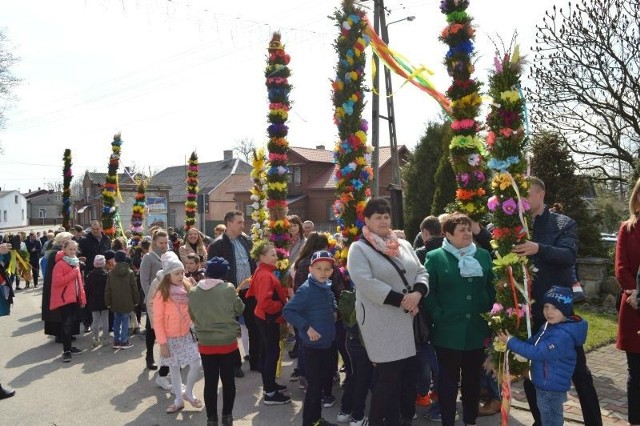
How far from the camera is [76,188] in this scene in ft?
269

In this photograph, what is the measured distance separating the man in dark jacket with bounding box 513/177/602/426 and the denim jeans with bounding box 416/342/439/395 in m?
1.12

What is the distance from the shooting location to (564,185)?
35.1ft

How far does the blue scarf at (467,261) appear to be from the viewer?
404 cm

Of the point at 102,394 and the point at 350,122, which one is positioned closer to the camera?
the point at 102,394

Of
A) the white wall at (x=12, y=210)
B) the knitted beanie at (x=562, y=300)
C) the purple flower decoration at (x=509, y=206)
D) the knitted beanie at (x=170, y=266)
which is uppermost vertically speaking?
the white wall at (x=12, y=210)

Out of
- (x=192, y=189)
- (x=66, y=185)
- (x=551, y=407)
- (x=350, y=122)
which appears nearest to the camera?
(x=551, y=407)

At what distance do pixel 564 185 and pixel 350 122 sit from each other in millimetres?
6565

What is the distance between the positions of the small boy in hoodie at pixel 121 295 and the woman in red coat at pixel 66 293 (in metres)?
0.48

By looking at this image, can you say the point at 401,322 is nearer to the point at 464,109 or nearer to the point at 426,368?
the point at 426,368

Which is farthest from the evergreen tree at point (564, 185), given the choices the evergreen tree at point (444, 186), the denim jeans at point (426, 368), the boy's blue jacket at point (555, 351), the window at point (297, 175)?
the window at point (297, 175)

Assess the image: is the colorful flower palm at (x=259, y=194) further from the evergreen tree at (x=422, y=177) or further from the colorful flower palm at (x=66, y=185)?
the colorful flower palm at (x=66, y=185)

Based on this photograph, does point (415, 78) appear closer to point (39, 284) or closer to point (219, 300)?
point (219, 300)

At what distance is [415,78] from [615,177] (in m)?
14.9

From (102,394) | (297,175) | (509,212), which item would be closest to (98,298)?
(102,394)
